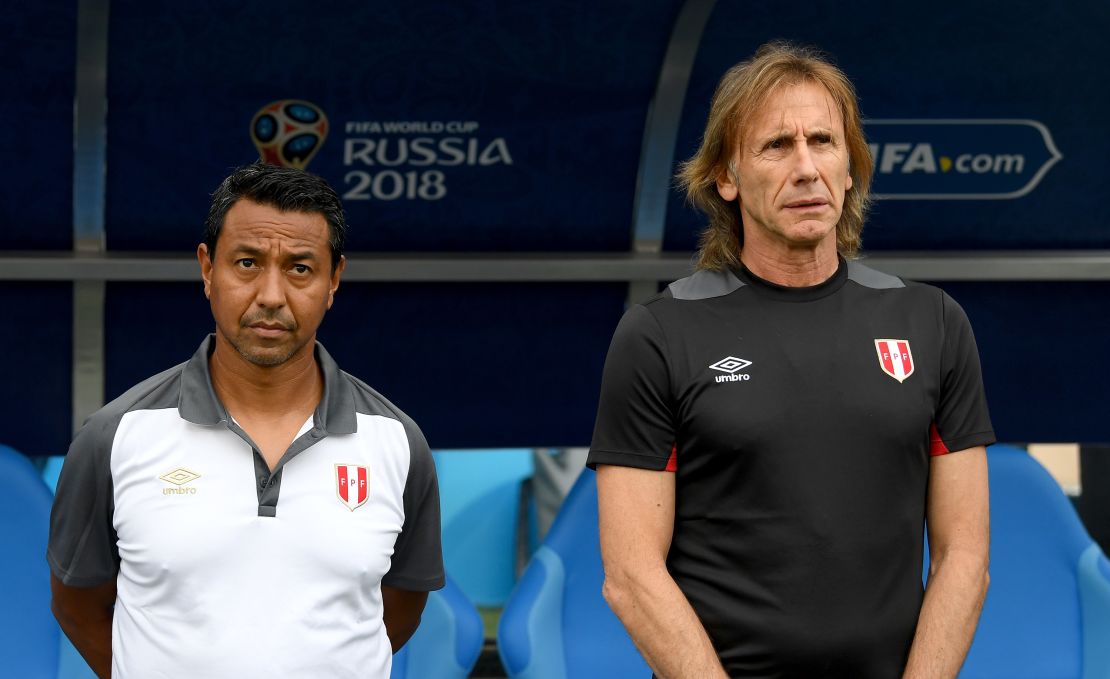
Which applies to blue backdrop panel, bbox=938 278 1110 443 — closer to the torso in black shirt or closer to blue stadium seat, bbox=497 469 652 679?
blue stadium seat, bbox=497 469 652 679

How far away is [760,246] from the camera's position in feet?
7.26

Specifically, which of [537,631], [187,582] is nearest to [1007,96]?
[537,631]

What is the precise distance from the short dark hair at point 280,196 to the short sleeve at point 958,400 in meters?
0.94

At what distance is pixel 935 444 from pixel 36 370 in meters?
2.43

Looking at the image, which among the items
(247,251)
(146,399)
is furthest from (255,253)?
(146,399)

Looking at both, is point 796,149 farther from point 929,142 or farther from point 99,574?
point 929,142

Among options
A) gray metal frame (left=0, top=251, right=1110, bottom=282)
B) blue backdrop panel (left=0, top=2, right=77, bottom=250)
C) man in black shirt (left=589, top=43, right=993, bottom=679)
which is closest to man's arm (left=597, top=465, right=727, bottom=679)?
man in black shirt (left=589, top=43, right=993, bottom=679)

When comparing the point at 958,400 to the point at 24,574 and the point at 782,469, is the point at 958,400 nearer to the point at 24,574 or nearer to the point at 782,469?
the point at 782,469

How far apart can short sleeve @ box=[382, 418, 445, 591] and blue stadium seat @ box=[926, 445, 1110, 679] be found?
5.89 feet

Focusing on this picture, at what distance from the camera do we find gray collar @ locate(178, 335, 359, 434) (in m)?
2.15

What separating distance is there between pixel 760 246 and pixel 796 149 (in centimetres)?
16

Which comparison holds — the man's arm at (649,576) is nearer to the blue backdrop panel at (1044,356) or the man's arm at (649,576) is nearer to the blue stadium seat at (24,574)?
the blue stadium seat at (24,574)

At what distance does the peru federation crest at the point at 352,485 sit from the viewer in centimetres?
214

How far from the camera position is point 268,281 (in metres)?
2.16
